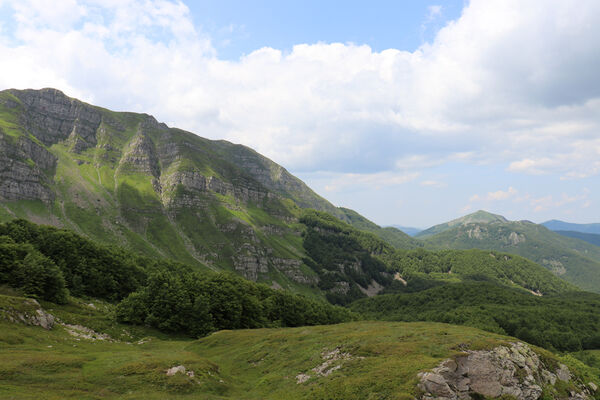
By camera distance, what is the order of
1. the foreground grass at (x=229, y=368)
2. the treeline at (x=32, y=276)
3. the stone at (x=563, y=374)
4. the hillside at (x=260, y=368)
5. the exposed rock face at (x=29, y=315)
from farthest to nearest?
the treeline at (x=32, y=276) < the exposed rock face at (x=29, y=315) < the stone at (x=563, y=374) < the hillside at (x=260, y=368) < the foreground grass at (x=229, y=368)

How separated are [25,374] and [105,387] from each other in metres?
7.74

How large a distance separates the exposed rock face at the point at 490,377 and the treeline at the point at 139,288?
192 feet

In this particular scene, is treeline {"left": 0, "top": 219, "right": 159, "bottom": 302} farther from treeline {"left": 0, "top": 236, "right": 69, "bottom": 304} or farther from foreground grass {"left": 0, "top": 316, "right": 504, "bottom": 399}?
foreground grass {"left": 0, "top": 316, "right": 504, "bottom": 399}

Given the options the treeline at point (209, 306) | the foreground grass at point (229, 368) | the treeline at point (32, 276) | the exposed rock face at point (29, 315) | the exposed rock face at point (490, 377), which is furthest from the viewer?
the treeline at point (209, 306)

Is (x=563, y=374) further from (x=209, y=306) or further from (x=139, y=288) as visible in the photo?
(x=139, y=288)

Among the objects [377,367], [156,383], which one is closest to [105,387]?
[156,383]

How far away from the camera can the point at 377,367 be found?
1298 inches

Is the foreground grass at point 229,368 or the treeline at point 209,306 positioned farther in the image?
the treeline at point 209,306

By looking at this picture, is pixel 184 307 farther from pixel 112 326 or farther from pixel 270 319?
pixel 270 319

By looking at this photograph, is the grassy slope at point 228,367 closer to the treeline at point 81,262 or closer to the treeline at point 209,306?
the treeline at point 209,306

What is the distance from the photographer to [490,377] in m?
28.9

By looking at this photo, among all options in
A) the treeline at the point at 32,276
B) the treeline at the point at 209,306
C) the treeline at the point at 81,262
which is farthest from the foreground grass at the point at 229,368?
the treeline at the point at 81,262

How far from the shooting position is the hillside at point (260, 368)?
2858cm

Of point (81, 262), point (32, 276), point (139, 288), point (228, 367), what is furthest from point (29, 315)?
point (81, 262)
